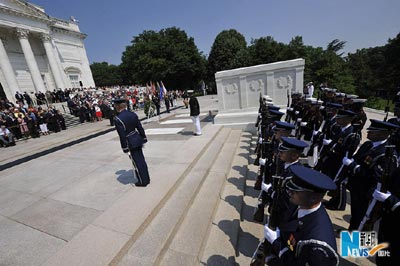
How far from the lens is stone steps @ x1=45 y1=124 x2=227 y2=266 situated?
8.66ft

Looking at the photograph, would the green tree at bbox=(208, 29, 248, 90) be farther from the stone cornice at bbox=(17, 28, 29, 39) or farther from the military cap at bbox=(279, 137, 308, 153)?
the military cap at bbox=(279, 137, 308, 153)

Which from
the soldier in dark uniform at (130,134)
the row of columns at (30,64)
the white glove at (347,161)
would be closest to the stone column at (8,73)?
the row of columns at (30,64)

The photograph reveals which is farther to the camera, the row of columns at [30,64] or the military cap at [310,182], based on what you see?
the row of columns at [30,64]

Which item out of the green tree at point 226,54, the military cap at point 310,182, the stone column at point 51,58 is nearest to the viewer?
the military cap at point 310,182

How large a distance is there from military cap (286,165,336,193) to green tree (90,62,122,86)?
83.2 meters

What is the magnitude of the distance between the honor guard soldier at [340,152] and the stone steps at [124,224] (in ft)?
9.59

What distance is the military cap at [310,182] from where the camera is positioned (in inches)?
57.3

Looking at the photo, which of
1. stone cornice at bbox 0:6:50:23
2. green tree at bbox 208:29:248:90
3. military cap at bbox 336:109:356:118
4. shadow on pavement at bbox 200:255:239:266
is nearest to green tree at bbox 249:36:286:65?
green tree at bbox 208:29:248:90

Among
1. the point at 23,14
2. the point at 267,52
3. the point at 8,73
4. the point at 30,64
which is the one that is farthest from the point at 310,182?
the point at 267,52

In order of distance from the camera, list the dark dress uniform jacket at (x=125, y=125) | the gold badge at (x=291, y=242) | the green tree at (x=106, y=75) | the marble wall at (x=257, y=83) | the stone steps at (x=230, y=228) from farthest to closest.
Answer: the green tree at (x=106, y=75) → the marble wall at (x=257, y=83) → the dark dress uniform jacket at (x=125, y=125) → the stone steps at (x=230, y=228) → the gold badge at (x=291, y=242)

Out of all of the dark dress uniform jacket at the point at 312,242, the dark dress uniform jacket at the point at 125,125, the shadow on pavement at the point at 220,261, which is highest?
the dark dress uniform jacket at the point at 125,125

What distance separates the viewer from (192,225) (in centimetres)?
329

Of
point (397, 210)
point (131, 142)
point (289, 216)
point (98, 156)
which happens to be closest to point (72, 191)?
point (131, 142)

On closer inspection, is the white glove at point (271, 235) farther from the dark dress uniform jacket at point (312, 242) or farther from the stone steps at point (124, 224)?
the stone steps at point (124, 224)
